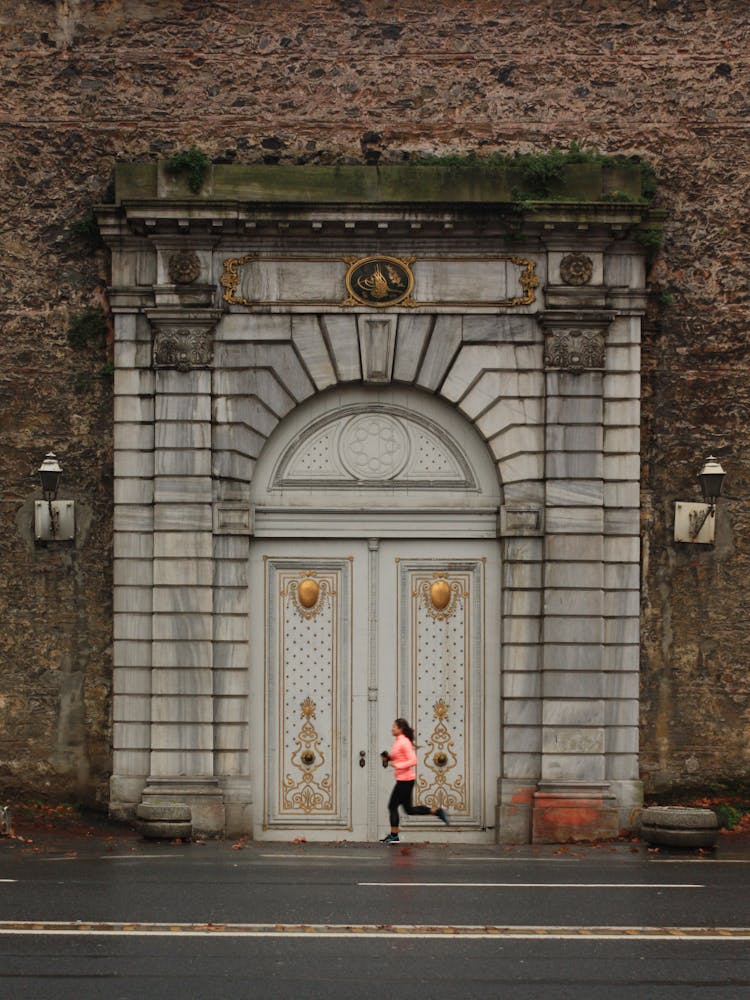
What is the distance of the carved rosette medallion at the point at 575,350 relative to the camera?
1861cm

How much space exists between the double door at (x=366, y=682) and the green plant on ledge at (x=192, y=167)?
12.8 ft

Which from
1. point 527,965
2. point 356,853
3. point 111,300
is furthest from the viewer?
point 111,300

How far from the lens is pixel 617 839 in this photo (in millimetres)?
18188

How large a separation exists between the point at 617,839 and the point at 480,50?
8.57 meters

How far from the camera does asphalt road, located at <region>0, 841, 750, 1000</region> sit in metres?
10.3

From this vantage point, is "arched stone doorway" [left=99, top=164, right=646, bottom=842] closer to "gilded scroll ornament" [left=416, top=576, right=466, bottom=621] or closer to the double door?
the double door

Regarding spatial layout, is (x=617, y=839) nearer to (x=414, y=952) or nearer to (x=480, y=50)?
(x=414, y=952)

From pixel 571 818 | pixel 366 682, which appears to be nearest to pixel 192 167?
pixel 366 682

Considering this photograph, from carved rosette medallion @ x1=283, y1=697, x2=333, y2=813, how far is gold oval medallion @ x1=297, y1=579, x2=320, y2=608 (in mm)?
1021

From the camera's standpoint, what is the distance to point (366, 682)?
18812 millimetres

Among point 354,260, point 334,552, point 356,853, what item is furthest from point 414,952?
point 354,260

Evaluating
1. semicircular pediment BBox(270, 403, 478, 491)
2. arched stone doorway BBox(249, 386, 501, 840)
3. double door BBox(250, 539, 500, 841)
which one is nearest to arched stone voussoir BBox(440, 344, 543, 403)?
arched stone doorway BBox(249, 386, 501, 840)

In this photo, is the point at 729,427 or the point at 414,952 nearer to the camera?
the point at 414,952

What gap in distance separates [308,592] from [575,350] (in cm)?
386
